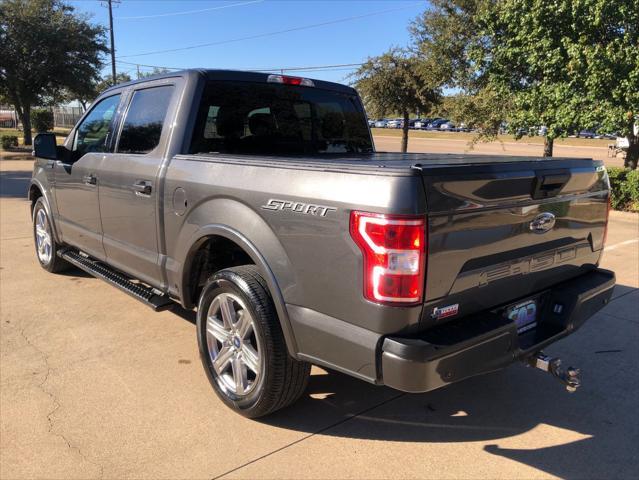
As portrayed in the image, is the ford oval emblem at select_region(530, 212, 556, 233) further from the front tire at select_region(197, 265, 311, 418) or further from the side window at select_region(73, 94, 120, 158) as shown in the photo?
the side window at select_region(73, 94, 120, 158)

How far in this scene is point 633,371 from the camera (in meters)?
3.83

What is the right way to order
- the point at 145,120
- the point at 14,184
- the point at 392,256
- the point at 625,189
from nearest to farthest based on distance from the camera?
the point at 392,256 < the point at 145,120 < the point at 625,189 < the point at 14,184

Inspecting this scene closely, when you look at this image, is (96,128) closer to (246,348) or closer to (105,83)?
(246,348)

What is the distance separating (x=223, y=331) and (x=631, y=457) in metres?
2.37

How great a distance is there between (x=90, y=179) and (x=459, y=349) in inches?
139

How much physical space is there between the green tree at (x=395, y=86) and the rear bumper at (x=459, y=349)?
1576cm

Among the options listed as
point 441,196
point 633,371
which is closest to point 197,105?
point 441,196

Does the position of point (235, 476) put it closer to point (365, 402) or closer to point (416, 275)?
point (365, 402)

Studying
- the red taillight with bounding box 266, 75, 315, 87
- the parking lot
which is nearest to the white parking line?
the parking lot

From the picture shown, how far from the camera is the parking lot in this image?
8.93 ft

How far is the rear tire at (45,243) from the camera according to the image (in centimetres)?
575

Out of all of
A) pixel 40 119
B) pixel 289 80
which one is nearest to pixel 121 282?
pixel 289 80

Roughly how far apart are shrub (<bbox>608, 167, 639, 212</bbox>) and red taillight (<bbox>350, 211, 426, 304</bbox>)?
10.5 meters

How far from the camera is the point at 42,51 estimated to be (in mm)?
25141
